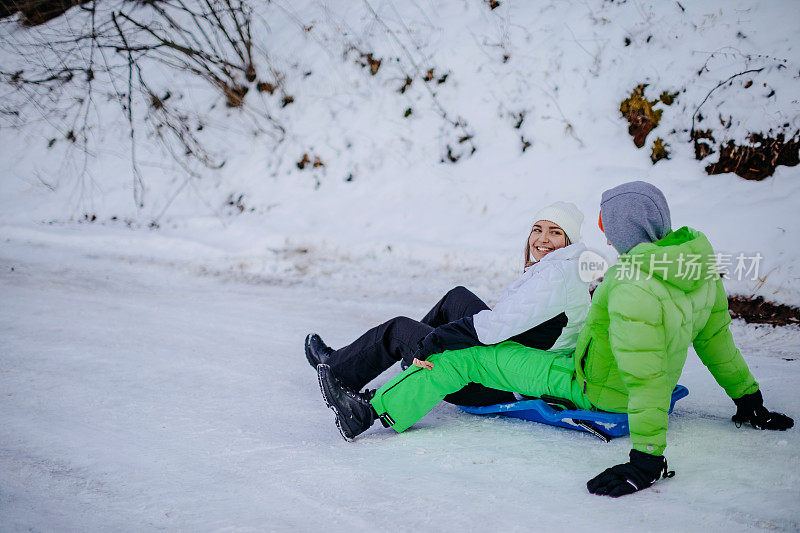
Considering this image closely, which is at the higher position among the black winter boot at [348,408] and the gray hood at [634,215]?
the gray hood at [634,215]

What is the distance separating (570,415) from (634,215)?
0.82m

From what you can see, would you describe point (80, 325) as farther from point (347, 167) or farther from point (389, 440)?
point (347, 167)

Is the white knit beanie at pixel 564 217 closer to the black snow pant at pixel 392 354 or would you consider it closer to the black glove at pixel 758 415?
the black snow pant at pixel 392 354

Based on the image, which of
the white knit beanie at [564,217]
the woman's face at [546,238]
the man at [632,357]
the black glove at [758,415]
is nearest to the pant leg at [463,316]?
the man at [632,357]

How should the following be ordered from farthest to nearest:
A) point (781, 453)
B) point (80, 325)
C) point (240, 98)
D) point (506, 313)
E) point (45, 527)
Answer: point (240, 98)
point (80, 325)
point (506, 313)
point (781, 453)
point (45, 527)

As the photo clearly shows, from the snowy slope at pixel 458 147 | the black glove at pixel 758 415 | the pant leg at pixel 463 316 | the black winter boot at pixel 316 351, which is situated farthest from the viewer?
the snowy slope at pixel 458 147

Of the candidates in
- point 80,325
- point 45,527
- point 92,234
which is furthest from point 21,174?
point 45,527

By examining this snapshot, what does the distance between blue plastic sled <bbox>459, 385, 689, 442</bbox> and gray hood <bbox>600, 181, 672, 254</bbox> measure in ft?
2.10

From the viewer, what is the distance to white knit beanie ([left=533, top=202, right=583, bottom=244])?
2.68 meters

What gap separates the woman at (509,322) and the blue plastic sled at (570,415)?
9 centimetres

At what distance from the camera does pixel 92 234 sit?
231 inches

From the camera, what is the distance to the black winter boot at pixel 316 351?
3107 millimetres

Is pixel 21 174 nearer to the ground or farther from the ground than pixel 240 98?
nearer to the ground

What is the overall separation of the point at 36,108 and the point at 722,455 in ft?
31.3
